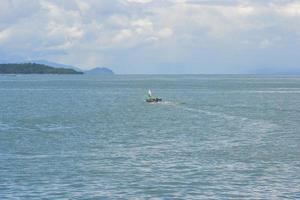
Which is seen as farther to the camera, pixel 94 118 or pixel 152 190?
pixel 94 118

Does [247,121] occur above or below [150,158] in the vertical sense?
below

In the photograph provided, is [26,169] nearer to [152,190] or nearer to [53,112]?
[152,190]

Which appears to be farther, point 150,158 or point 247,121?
point 247,121

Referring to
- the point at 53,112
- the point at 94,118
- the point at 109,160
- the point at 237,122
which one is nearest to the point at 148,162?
the point at 109,160

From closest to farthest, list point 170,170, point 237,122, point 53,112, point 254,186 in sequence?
point 254,186 → point 170,170 → point 237,122 → point 53,112

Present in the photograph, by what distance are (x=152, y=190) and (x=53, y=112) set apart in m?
67.9

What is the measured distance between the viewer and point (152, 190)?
3750 cm

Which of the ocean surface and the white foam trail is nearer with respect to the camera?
the ocean surface

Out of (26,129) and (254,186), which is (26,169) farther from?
(26,129)

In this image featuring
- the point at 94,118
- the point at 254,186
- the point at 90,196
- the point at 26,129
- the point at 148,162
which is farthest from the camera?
the point at 94,118

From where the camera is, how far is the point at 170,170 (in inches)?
1726

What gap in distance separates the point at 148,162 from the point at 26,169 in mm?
8905

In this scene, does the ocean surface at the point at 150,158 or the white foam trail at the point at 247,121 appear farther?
the white foam trail at the point at 247,121

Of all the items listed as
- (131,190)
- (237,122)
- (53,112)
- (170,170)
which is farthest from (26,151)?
(53,112)
